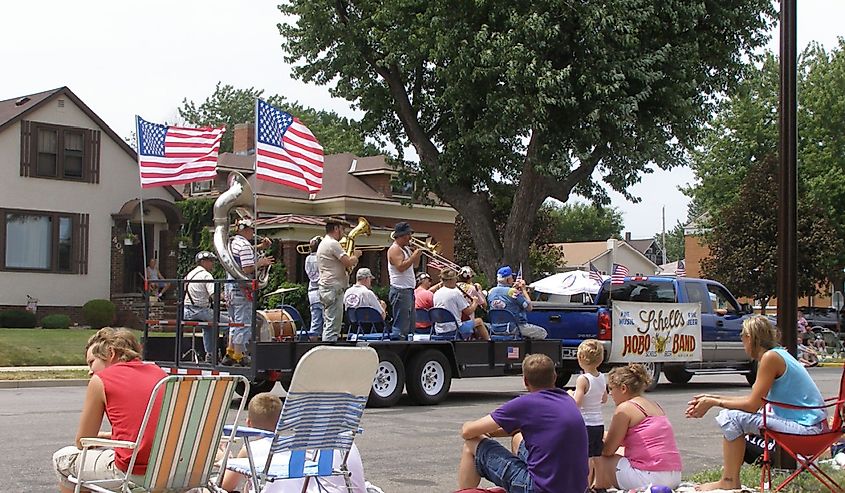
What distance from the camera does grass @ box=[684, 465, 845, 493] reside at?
835cm

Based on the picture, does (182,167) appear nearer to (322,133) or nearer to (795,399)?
(795,399)

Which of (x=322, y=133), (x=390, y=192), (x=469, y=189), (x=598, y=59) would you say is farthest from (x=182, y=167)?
(x=322, y=133)

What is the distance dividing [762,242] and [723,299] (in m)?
24.9

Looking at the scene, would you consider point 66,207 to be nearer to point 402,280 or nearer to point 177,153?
point 177,153

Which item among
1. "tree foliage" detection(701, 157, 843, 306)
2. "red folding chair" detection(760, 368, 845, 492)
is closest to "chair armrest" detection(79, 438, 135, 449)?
"red folding chair" detection(760, 368, 845, 492)

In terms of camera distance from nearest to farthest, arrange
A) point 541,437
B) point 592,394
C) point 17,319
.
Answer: point 541,437, point 592,394, point 17,319

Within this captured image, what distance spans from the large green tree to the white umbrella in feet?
14.4

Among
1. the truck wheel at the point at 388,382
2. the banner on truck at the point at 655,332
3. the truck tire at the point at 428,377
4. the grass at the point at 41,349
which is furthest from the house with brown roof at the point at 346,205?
the truck wheel at the point at 388,382

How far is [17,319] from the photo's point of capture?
110 ft

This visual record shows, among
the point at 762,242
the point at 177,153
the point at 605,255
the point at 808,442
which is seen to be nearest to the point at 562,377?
the point at 177,153

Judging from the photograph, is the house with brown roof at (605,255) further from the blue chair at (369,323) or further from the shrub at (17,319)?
the blue chair at (369,323)

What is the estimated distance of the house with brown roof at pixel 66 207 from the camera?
35.0 metres

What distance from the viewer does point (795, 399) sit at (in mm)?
7965

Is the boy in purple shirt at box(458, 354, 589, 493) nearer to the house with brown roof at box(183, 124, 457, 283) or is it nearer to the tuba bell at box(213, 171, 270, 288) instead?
the tuba bell at box(213, 171, 270, 288)
